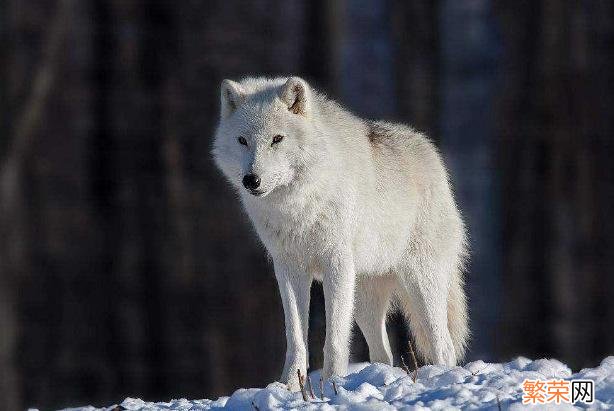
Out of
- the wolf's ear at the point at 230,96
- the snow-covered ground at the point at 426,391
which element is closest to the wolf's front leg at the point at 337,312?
the snow-covered ground at the point at 426,391

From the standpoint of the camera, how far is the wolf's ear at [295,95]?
6.97 m

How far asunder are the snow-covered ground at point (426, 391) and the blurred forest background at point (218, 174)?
5.42 metres

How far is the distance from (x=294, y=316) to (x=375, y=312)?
4.02ft

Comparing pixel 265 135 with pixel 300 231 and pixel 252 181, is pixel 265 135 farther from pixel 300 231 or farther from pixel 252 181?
pixel 300 231

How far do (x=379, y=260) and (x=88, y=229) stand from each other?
39.5 ft

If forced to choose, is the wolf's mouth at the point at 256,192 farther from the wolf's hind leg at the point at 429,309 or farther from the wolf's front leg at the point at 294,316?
the wolf's hind leg at the point at 429,309

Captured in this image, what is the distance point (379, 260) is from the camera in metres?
7.61

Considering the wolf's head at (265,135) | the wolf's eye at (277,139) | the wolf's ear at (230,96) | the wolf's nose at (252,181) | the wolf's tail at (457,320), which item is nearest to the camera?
the wolf's nose at (252,181)

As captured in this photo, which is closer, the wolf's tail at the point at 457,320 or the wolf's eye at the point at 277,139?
the wolf's eye at the point at 277,139

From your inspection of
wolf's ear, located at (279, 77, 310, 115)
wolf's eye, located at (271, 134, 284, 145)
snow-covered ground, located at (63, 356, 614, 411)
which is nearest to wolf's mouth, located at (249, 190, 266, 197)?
wolf's eye, located at (271, 134, 284, 145)

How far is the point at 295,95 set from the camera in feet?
22.9

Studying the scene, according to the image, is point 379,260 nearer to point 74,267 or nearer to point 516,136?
point 516,136

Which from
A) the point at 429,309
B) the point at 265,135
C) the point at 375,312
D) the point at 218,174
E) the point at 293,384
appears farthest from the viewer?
the point at 218,174

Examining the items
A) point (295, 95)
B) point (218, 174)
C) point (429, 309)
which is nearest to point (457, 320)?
point (429, 309)
